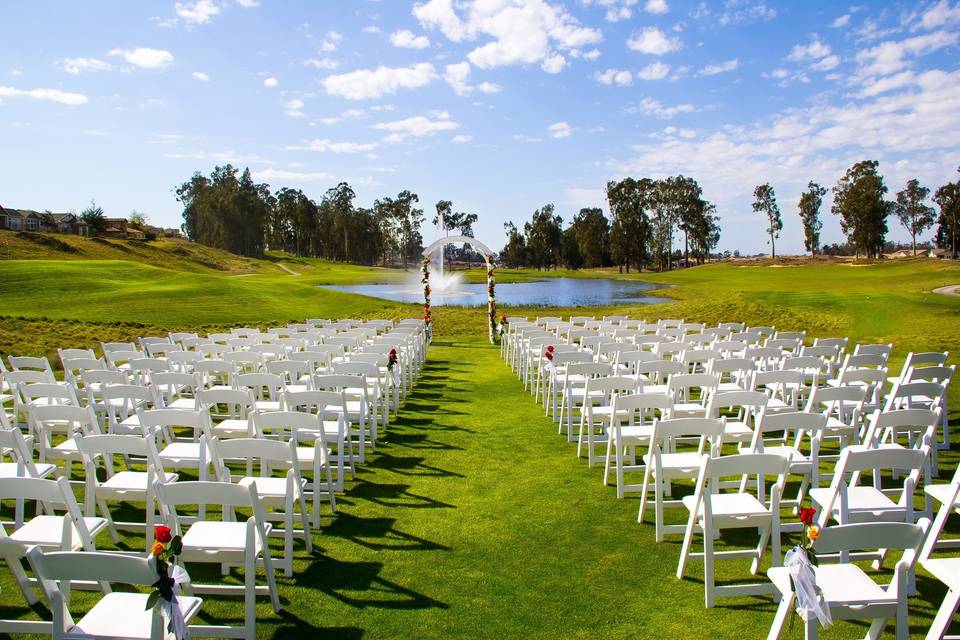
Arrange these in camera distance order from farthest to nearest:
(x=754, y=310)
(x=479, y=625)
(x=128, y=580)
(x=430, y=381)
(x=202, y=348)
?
(x=754, y=310)
(x=430, y=381)
(x=202, y=348)
(x=479, y=625)
(x=128, y=580)

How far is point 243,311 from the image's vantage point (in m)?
28.9

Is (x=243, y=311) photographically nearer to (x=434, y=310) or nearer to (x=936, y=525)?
(x=434, y=310)

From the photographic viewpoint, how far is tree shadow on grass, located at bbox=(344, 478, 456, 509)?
635 cm

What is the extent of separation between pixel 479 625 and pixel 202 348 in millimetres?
8690

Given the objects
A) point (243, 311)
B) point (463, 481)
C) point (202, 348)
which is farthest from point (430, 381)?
point (243, 311)

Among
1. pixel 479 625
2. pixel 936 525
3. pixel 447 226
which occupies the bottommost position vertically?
pixel 479 625

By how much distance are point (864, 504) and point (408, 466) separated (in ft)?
15.1

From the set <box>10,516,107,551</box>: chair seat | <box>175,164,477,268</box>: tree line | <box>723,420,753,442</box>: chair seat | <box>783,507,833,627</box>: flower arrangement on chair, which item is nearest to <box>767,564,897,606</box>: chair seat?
<box>783,507,833,627</box>: flower arrangement on chair

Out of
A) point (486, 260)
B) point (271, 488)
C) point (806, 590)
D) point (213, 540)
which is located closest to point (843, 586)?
point (806, 590)

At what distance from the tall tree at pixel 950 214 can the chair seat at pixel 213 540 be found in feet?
281

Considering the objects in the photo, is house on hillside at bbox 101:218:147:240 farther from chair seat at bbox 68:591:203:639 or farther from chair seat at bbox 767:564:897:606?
chair seat at bbox 767:564:897:606

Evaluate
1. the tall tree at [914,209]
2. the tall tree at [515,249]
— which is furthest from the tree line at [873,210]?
the tall tree at [515,249]

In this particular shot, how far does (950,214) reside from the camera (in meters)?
74.5

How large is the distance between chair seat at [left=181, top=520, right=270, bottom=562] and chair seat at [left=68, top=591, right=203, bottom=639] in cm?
52
